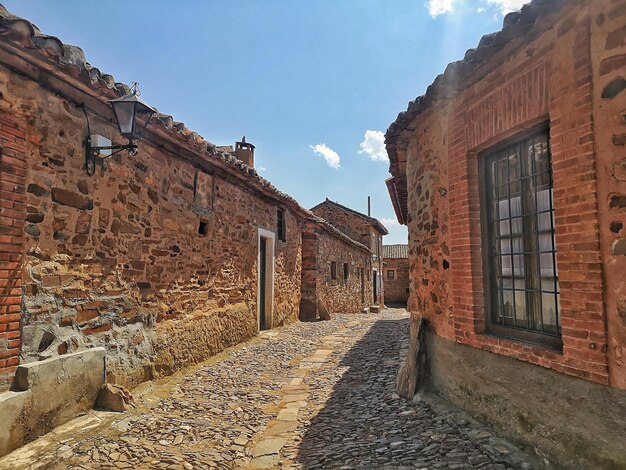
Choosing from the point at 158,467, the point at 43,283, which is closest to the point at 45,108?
the point at 43,283

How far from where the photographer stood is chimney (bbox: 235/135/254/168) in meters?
11.6

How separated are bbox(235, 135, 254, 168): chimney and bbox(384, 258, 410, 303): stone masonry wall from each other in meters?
23.0

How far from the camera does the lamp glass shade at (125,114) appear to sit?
443 centimetres

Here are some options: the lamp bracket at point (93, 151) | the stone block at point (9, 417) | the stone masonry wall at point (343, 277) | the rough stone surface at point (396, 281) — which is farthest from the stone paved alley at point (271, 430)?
the rough stone surface at point (396, 281)

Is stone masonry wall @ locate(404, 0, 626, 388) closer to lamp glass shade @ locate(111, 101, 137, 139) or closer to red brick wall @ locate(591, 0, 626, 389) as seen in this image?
red brick wall @ locate(591, 0, 626, 389)

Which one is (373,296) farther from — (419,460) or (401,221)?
(419,460)

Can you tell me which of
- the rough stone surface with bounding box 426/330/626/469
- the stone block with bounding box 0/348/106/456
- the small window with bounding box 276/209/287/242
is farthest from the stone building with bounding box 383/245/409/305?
the stone block with bounding box 0/348/106/456

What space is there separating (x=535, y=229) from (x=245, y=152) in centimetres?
943

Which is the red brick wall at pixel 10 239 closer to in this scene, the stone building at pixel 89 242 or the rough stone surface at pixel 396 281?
the stone building at pixel 89 242

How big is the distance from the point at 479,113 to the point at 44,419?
501 cm

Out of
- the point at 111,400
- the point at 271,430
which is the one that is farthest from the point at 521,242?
the point at 111,400

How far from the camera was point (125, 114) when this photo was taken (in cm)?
446

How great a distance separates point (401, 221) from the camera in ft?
40.7

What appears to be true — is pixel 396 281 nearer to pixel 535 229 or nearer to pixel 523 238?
pixel 523 238
